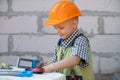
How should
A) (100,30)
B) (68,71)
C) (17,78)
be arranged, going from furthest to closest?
(100,30), (68,71), (17,78)

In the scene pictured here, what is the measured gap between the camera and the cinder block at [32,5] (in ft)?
10.3

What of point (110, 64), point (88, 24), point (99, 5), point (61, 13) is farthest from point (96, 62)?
point (61, 13)

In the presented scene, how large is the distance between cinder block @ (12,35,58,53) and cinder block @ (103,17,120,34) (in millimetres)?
515

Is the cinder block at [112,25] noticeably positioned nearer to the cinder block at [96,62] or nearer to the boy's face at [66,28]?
the cinder block at [96,62]

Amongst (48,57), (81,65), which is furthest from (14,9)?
(81,65)

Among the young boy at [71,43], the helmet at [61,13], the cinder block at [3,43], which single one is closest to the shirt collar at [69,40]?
the young boy at [71,43]

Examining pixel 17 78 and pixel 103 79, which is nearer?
pixel 17 78

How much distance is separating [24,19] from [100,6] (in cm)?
78

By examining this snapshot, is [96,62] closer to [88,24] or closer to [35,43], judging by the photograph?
[88,24]

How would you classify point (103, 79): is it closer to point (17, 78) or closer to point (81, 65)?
point (81, 65)

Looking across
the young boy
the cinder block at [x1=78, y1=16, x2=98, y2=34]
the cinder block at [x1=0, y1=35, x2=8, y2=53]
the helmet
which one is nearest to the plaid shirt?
the young boy

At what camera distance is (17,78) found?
4.84 ft

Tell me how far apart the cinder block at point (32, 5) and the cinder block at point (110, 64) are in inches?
30.0

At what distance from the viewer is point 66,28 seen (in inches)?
81.7
